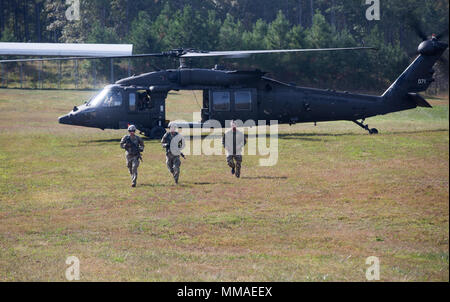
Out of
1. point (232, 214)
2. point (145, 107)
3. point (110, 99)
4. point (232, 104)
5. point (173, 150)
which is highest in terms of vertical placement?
point (110, 99)

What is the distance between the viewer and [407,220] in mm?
16125

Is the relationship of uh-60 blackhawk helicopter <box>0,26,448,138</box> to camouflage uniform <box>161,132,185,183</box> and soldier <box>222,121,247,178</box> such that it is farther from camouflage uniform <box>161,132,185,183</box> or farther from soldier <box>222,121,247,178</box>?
camouflage uniform <box>161,132,185,183</box>

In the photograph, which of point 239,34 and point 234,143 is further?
point 239,34

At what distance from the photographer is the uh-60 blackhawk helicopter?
29.9 metres

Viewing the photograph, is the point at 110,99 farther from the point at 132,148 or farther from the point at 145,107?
the point at 132,148

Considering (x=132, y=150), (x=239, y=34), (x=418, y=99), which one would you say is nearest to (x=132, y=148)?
(x=132, y=150)

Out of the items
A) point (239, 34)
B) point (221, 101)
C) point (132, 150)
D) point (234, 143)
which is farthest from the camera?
point (239, 34)

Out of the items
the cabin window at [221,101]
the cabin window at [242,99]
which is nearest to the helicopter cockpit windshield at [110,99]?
the cabin window at [221,101]

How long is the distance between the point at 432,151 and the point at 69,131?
2057cm

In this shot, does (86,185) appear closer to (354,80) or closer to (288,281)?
(288,281)

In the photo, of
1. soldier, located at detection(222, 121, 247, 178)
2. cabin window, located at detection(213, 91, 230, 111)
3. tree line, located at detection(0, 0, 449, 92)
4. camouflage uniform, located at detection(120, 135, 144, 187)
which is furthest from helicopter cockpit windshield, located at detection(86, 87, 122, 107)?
tree line, located at detection(0, 0, 449, 92)

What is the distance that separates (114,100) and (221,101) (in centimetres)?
493

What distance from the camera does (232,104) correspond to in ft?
98.9

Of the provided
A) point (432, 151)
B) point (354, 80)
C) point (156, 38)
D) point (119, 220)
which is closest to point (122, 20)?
point (156, 38)
